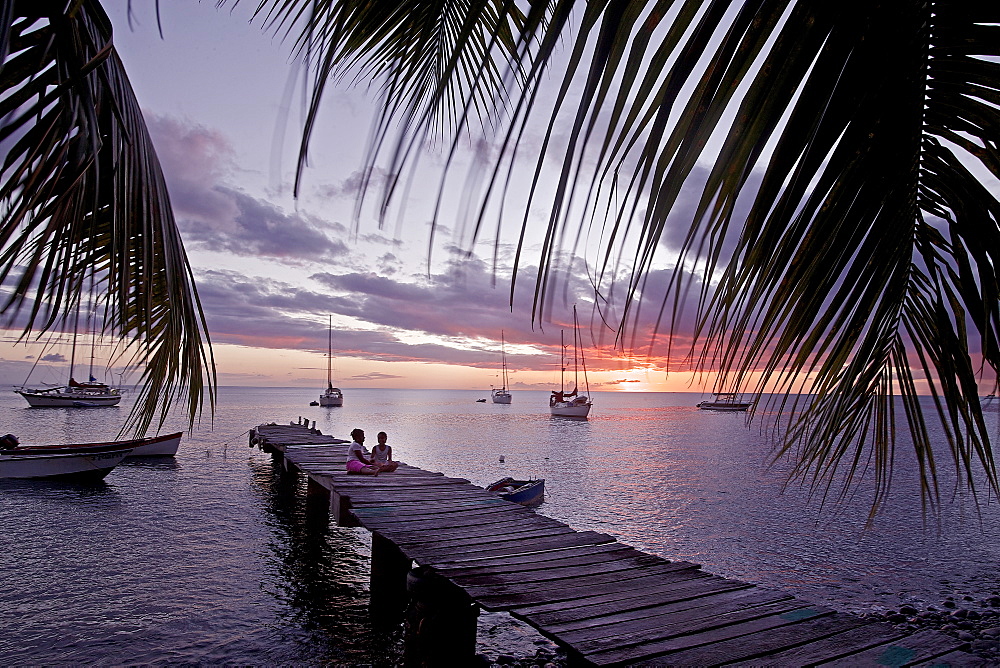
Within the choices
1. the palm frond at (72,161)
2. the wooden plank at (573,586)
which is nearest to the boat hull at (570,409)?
the wooden plank at (573,586)

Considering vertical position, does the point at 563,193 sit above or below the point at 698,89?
below

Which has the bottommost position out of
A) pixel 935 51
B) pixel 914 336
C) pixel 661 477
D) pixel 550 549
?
pixel 661 477

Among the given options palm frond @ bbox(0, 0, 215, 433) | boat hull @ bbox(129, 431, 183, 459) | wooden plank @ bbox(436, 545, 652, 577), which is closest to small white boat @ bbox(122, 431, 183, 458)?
boat hull @ bbox(129, 431, 183, 459)

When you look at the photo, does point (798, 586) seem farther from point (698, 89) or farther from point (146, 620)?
point (698, 89)

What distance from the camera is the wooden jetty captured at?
5.34 meters

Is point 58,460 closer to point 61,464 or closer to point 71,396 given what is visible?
point 61,464

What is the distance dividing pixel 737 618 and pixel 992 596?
49.6 ft

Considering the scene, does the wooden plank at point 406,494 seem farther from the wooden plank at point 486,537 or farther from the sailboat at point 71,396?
the sailboat at point 71,396

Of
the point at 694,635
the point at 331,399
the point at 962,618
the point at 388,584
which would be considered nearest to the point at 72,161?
the point at 694,635

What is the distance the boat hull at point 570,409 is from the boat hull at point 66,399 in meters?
67.8

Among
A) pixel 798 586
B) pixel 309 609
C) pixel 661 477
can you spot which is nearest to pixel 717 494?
pixel 661 477

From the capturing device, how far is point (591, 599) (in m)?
6.57

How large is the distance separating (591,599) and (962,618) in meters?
12.9

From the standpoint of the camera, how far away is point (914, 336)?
59.8 inches
